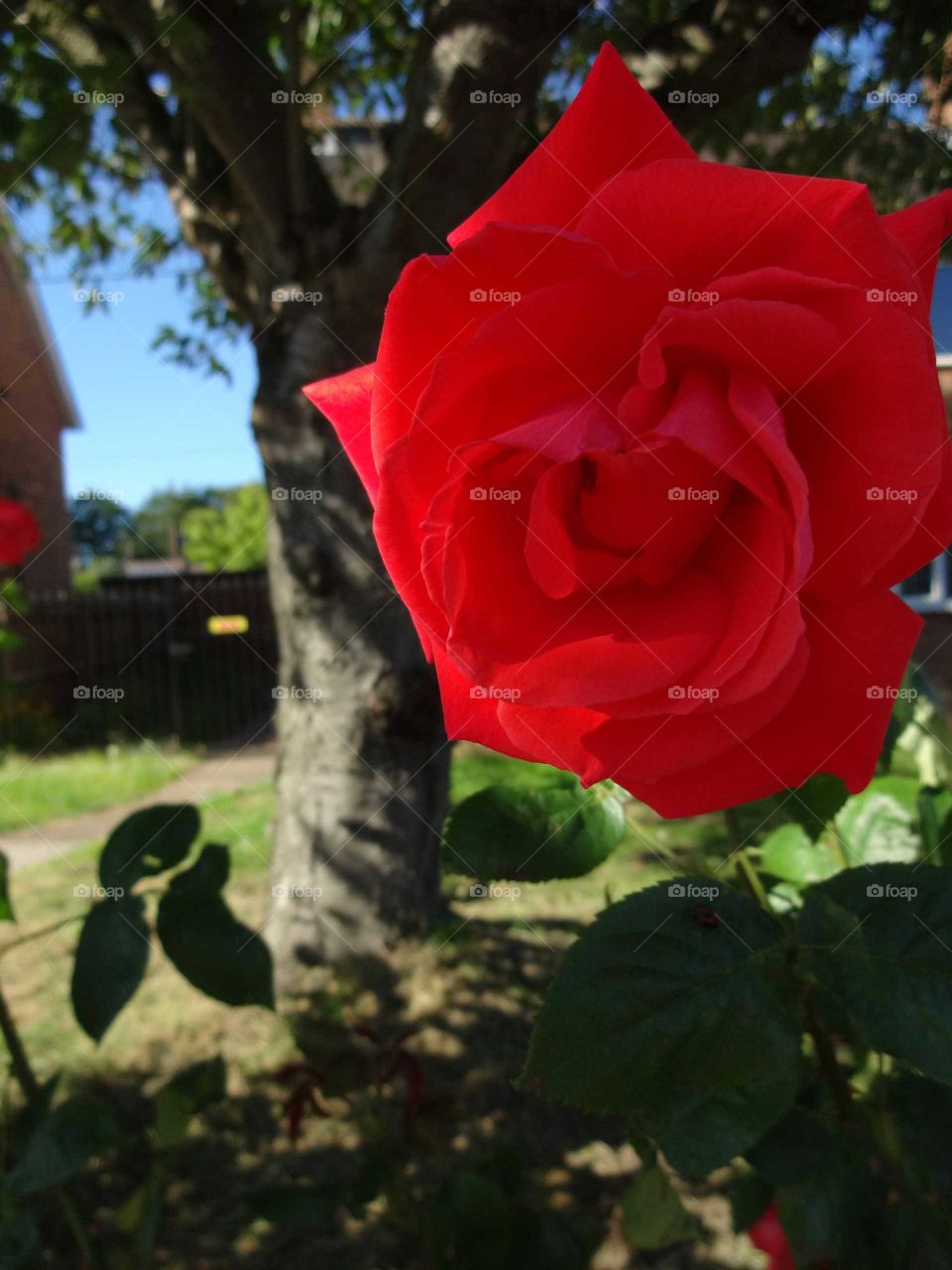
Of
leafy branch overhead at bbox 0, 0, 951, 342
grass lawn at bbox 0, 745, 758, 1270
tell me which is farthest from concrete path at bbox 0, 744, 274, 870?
leafy branch overhead at bbox 0, 0, 951, 342

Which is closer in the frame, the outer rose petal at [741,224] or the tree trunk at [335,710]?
the outer rose petal at [741,224]

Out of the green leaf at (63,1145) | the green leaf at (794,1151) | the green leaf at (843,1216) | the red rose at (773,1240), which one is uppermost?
the green leaf at (794,1151)

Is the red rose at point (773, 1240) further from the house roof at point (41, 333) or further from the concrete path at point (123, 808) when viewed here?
the house roof at point (41, 333)

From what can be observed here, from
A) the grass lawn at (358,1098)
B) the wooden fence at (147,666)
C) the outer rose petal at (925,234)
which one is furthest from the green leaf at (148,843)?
the wooden fence at (147,666)

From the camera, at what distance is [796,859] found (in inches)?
37.5

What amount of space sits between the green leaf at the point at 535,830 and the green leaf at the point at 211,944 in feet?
1.60

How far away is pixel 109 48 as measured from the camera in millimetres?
2719

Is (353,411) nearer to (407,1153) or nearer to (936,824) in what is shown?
(936,824)

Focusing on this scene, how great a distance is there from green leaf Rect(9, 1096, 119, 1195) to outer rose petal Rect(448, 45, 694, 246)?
3.70 ft

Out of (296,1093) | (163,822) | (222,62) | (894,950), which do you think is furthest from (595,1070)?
(222,62)

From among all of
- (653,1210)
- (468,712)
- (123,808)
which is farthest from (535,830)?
(123,808)

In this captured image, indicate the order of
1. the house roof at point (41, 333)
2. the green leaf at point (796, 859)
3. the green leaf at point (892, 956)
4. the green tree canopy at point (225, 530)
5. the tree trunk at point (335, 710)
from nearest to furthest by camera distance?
the green leaf at point (892, 956)
the green leaf at point (796, 859)
the tree trunk at point (335, 710)
the house roof at point (41, 333)
the green tree canopy at point (225, 530)

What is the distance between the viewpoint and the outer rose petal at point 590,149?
450mm

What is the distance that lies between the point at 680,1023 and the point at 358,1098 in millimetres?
1764
